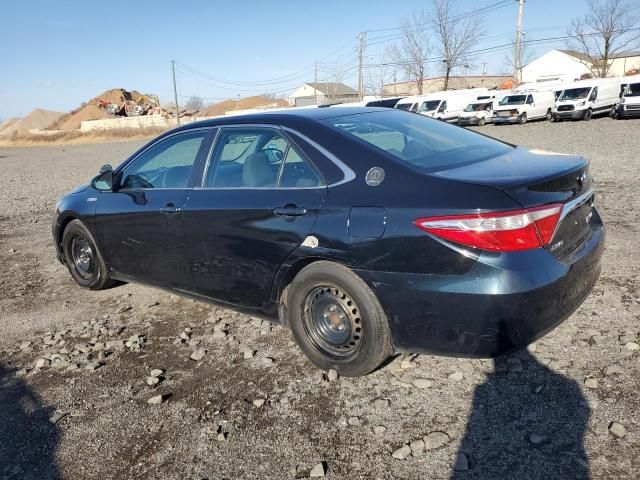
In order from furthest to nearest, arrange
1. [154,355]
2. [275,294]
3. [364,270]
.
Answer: [154,355] → [275,294] → [364,270]

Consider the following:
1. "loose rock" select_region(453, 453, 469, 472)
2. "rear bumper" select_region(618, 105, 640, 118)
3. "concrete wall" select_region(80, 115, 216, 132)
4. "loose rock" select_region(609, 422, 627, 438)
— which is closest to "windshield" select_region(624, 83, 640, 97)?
"rear bumper" select_region(618, 105, 640, 118)

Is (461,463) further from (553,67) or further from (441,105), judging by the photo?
(553,67)

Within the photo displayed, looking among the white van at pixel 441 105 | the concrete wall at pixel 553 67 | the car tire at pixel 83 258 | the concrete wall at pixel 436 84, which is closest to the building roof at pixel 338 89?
the concrete wall at pixel 436 84

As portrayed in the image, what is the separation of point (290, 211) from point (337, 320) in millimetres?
717

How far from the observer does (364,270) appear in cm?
287

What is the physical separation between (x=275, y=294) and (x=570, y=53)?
9026 cm

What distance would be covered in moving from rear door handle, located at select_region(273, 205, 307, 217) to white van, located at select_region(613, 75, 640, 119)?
26550 mm

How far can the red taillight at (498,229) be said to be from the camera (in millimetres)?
2508

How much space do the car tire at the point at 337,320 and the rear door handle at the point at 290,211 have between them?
32 centimetres

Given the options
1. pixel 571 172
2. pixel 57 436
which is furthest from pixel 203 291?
pixel 571 172

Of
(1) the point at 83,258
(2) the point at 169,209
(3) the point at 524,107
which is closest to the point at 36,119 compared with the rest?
(3) the point at 524,107

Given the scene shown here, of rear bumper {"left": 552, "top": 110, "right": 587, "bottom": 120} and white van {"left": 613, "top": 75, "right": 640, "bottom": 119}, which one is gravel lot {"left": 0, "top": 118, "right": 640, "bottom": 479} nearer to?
white van {"left": 613, "top": 75, "right": 640, "bottom": 119}

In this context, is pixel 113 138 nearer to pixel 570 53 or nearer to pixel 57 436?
pixel 57 436

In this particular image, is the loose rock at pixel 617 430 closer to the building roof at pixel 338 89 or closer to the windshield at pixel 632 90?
the windshield at pixel 632 90
